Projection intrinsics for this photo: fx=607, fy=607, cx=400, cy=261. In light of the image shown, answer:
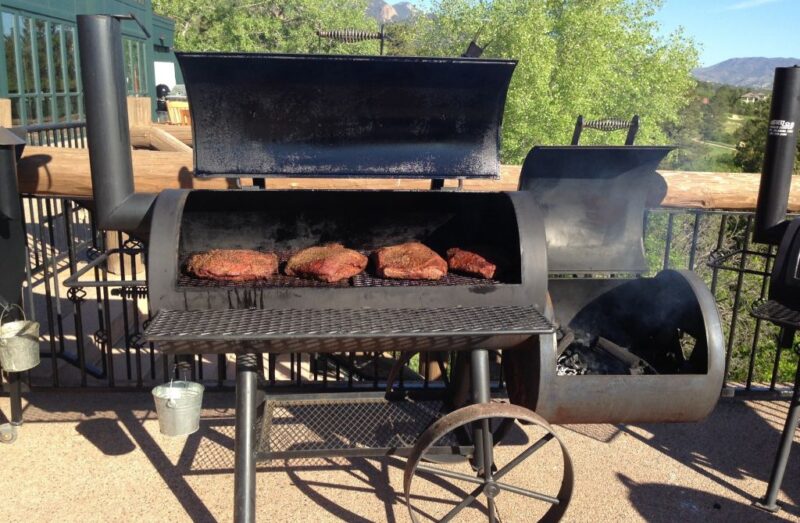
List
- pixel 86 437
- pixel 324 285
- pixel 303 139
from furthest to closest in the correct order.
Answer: pixel 86 437
pixel 303 139
pixel 324 285

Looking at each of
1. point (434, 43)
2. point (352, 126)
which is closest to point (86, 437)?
point (352, 126)

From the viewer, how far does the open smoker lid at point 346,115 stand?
2.87 meters

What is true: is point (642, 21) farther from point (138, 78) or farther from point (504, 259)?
point (504, 259)

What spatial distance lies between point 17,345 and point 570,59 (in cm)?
3005

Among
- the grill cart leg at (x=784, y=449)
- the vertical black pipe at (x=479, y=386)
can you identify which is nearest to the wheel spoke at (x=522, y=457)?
the vertical black pipe at (x=479, y=386)

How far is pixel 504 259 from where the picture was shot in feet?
9.48

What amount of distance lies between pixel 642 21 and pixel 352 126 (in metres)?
34.7

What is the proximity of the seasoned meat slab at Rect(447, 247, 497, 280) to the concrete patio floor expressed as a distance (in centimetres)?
112

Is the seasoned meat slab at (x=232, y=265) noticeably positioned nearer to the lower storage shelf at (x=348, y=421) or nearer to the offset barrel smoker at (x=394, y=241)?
the offset barrel smoker at (x=394, y=241)

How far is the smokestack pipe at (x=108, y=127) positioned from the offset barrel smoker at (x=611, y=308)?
1907mm

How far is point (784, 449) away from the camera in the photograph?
9.39 feet

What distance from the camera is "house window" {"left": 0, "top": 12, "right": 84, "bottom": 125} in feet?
38.1

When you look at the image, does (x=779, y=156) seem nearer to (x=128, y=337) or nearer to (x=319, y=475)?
(x=319, y=475)

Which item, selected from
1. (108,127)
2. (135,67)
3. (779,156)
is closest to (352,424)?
(108,127)
